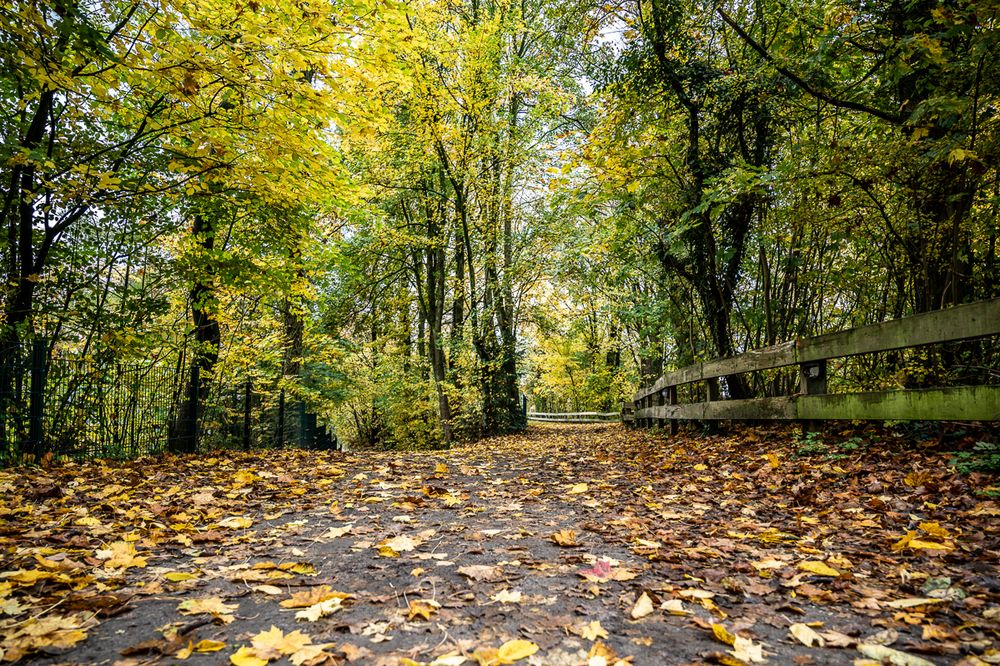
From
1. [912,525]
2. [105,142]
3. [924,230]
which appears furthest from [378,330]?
[912,525]

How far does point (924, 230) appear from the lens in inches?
212

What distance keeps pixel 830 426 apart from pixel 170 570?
20.2 feet

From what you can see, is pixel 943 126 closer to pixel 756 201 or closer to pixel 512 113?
pixel 756 201

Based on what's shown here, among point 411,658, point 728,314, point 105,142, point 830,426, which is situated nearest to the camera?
point 411,658

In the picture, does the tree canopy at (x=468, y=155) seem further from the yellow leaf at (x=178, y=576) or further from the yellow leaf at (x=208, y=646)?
the yellow leaf at (x=208, y=646)

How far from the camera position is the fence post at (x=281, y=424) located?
43.2 ft

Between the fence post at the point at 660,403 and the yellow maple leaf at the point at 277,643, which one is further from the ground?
the fence post at the point at 660,403

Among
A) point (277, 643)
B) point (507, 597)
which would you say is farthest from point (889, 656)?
point (277, 643)

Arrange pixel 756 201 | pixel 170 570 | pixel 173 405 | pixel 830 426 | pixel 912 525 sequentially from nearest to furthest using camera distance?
1. pixel 170 570
2. pixel 912 525
3. pixel 830 426
4. pixel 756 201
5. pixel 173 405

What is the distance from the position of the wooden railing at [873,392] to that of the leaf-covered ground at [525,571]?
414 millimetres

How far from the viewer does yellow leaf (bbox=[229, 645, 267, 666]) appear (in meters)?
1.83

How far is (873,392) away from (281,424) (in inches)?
492

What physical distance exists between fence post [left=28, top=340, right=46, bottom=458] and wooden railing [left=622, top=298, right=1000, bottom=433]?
8.14 metres

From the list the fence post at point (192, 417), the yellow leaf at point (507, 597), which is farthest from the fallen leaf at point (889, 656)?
the fence post at point (192, 417)
